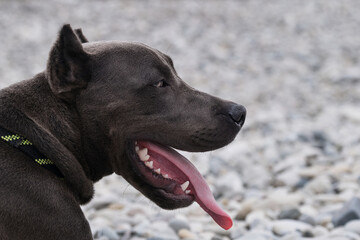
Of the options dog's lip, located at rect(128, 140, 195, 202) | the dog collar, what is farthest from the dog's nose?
the dog collar

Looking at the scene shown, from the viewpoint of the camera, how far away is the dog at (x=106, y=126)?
3602 mm

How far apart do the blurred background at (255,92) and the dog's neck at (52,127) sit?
1.22 m

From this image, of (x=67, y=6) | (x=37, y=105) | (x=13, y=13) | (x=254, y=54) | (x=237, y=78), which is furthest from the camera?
(x=67, y=6)

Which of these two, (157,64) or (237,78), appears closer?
(157,64)

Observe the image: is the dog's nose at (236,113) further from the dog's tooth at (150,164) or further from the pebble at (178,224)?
the pebble at (178,224)

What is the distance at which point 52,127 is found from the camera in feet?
12.3

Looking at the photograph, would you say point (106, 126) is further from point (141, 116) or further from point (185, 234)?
point (185, 234)

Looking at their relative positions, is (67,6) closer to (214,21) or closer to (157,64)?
(214,21)

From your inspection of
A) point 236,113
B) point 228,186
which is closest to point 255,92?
point 228,186

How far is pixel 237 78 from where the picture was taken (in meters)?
14.4

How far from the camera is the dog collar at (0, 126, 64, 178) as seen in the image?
3.58 meters

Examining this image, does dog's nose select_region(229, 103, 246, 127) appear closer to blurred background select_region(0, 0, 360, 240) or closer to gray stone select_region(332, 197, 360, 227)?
blurred background select_region(0, 0, 360, 240)

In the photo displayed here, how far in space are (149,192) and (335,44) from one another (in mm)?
14171

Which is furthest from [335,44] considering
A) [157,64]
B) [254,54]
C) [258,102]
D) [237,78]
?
[157,64]
